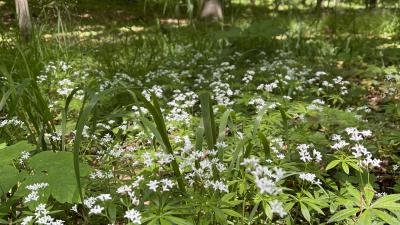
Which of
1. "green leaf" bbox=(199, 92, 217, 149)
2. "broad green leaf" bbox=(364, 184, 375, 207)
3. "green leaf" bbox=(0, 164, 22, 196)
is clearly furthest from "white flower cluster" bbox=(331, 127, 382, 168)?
"green leaf" bbox=(0, 164, 22, 196)

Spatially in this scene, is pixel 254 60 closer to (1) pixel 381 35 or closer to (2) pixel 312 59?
(2) pixel 312 59

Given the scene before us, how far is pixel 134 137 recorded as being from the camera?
4078mm

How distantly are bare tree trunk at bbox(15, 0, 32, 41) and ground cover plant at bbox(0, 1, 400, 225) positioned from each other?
0.52ft

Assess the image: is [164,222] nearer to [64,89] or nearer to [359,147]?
[359,147]

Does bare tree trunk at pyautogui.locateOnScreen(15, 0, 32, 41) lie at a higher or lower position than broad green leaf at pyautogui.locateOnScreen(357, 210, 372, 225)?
higher

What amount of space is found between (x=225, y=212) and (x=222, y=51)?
19.5ft

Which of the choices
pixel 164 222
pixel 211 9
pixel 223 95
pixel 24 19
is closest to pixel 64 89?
pixel 223 95

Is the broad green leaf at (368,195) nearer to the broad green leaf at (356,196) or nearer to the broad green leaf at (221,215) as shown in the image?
the broad green leaf at (356,196)

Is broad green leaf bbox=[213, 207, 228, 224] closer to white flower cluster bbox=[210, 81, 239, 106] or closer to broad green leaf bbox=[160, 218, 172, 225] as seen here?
broad green leaf bbox=[160, 218, 172, 225]

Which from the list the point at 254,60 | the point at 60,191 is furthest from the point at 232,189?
the point at 254,60

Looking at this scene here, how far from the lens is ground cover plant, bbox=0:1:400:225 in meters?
2.36

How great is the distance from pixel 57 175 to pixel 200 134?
0.93 meters

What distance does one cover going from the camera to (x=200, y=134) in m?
2.71

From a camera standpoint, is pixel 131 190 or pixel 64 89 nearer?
pixel 131 190
